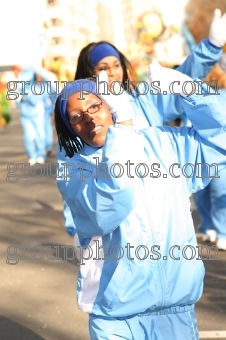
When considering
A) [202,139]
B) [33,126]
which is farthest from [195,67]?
[33,126]

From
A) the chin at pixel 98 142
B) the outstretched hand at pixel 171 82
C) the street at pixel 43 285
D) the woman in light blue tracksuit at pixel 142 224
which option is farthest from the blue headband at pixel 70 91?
the street at pixel 43 285

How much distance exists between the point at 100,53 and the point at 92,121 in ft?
6.38

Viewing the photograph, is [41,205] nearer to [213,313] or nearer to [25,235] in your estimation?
[25,235]

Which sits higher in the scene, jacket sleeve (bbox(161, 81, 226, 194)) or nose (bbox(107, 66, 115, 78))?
nose (bbox(107, 66, 115, 78))

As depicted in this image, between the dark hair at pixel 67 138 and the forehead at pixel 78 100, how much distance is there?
95mm

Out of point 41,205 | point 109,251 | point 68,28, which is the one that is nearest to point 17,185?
point 41,205

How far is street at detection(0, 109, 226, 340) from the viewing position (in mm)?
4895

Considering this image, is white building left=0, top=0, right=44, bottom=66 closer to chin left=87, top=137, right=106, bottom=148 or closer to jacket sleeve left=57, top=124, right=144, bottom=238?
chin left=87, top=137, right=106, bottom=148

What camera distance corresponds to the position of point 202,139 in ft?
9.59

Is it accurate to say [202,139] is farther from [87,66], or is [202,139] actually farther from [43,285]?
[43,285]

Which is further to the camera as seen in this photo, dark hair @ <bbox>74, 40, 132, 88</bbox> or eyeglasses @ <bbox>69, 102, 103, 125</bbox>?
dark hair @ <bbox>74, 40, 132, 88</bbox>

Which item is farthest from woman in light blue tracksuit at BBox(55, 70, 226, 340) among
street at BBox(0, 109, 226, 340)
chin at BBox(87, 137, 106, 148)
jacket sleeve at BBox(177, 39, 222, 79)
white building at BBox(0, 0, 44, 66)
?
white building at BBox(0, 0, 44, 66)

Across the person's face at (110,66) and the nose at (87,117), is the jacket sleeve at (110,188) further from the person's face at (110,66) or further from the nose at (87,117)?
the person's face at (110,66)

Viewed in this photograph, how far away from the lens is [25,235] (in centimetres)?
794
